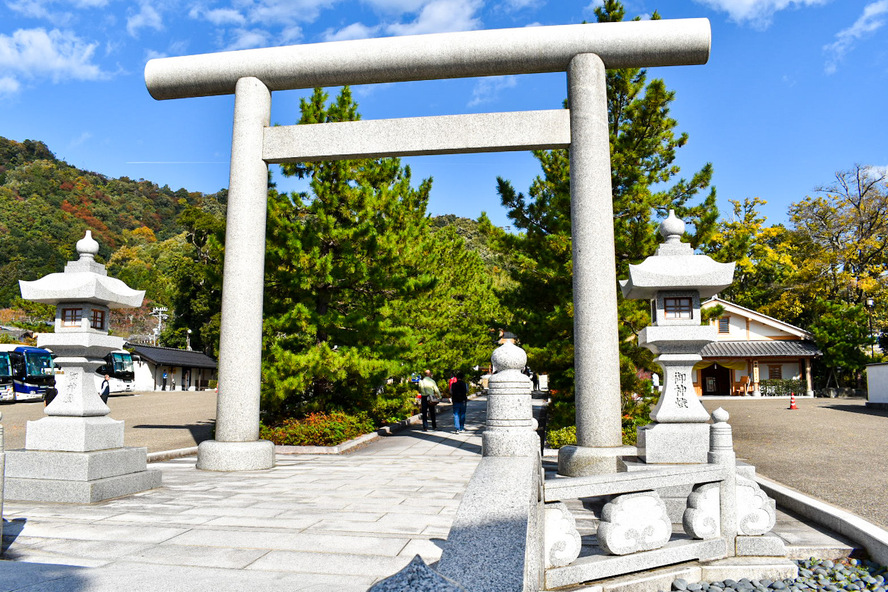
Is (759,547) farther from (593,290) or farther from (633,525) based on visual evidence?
(593,290)

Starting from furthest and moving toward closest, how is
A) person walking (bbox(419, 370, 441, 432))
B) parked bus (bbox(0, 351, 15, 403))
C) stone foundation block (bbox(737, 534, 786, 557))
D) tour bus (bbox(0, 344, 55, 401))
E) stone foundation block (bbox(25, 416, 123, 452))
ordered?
1. tour bus (bbox(0, 344, 55, 401))
2. parked bus (bbox(0, 351, 15, 403))
3. person walking (bbox(419, 370, 441, 432))
4. stone foundation block (bbox(25, 416, 123, 452))
5. stone foundation block (bbox(737, 534, 786, 557))

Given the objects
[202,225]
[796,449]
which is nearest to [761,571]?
[796,449]

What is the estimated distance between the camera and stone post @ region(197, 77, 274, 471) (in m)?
9.53

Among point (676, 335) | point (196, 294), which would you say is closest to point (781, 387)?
point (676, 335)

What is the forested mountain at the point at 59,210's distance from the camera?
224ft

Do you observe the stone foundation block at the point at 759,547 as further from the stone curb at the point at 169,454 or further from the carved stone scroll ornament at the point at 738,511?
the stone curb at the point at 169,454

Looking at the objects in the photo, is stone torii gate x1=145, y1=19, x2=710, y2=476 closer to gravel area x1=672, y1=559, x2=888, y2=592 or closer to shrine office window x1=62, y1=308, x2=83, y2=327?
shrine office window x1=62, y1=308, x2=83, y2=327

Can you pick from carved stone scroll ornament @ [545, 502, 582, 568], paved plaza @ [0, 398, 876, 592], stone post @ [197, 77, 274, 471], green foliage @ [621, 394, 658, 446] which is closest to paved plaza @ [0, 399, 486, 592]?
paved plaza @ [0, 398, 876, 592]

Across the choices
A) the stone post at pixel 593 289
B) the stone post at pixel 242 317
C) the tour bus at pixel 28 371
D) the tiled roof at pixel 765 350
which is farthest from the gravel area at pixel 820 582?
the tour bus at pixel 28 371

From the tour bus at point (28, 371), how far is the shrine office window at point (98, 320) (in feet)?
98.8

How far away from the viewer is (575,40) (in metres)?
9.50

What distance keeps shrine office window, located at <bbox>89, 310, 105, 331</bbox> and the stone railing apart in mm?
6516

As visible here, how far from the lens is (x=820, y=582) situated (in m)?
5.23

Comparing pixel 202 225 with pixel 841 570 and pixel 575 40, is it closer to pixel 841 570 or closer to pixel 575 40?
pixel 575 40
